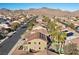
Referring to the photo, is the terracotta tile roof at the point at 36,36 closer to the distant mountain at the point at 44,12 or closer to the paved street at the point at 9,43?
the paved street at the point at 9,43

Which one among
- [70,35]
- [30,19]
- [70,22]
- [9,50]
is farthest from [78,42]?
[9,50]

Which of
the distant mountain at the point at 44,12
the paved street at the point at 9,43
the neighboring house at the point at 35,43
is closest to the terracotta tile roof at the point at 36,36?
the neighboring house at the point at 35,43

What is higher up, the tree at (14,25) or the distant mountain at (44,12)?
the distant mountain at (44,12)

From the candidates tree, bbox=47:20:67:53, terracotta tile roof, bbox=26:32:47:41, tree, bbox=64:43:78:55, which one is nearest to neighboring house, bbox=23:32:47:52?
terracotta tile roof, bbox=26:32:47:41

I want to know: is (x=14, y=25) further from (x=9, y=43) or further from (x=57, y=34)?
(x=57, y=34)

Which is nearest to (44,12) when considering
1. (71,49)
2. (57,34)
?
(57,34)

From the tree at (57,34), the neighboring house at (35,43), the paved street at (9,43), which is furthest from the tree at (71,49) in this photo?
the paved street at (9,43)

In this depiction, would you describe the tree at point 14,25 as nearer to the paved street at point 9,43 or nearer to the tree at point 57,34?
the paved street at point 9,43

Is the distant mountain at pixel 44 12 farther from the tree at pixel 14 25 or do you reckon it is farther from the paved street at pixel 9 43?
the paved street at pixel 9 43

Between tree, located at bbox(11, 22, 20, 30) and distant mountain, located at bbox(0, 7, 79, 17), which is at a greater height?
distant mountain, located at bbox(0, 7, 79, 17)

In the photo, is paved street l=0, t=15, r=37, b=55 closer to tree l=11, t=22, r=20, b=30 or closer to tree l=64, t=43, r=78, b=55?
tree l=11, t=22, r=20, b=30

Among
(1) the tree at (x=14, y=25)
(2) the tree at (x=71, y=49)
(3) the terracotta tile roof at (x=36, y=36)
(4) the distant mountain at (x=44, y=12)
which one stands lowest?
(2) the tree at (x=71, y=49)

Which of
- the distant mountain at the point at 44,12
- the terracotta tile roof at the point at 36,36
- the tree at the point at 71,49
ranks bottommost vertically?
the tree at the point at 71,49

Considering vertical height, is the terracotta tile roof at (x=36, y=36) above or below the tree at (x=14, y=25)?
below
